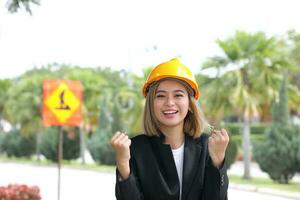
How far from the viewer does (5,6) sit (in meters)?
7.33

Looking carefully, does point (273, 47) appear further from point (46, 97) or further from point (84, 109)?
point (84, 109)

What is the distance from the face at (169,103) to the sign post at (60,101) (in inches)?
346

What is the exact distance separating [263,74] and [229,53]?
4.78ft

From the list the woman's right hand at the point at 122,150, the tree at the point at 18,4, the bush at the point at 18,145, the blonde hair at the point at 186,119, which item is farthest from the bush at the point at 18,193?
the bush at the point at 18,145

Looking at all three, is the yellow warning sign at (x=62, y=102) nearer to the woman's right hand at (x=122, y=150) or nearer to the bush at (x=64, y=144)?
the woman's right hand at (x=122, y=150)

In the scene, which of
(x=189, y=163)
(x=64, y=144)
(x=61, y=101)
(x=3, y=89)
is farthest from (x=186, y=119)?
(x=3, y=89)

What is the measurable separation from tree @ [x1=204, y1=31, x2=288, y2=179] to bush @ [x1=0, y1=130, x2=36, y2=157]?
23586 mm

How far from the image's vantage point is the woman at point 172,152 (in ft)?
8.21

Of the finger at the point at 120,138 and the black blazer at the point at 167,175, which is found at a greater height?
the finger at the point at 120,138

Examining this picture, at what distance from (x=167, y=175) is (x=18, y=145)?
44.0 metres

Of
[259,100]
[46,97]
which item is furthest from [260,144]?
[46,97]

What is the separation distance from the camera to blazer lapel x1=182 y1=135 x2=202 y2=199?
2.57 m

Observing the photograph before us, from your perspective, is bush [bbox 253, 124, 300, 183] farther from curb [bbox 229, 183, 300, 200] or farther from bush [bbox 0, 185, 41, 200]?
bush [bbox 0, 185, 41, 200]

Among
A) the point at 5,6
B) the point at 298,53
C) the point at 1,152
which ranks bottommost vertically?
the point at 1,152
